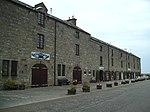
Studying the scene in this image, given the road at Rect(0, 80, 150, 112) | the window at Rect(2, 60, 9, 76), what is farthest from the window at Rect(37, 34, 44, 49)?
the road at Rect(0, 80, 150, 112)

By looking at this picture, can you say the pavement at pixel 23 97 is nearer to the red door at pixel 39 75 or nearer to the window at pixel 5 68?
the window at pixel 5 68

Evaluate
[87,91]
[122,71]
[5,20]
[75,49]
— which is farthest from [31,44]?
[122,71]

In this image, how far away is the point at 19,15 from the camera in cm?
2673

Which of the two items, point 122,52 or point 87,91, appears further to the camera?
point 122,52

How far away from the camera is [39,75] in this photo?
29.7 m

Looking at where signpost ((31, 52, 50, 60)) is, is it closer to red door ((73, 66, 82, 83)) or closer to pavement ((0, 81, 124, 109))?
pavement ((0, 81, 124, 109))

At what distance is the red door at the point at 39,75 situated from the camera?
2873cm

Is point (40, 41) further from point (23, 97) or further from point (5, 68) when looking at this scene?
point (23, 97)

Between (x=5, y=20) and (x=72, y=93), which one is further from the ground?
(x=5, y=20)

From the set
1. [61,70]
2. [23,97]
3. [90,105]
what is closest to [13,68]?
[23,97]

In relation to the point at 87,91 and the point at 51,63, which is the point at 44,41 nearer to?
the point at 51,63

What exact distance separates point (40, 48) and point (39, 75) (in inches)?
129

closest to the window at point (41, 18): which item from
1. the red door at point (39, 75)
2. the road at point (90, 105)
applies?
the red door at point (39, 75)

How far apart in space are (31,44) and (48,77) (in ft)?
17.6
